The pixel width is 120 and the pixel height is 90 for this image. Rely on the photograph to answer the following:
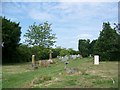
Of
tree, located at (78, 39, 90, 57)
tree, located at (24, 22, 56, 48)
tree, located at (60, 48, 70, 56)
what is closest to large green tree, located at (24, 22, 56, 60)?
tree, located at (24, 22, 56, 48)

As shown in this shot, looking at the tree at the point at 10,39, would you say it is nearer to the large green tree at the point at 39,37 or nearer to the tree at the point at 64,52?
the large green tree at the point at 39,37

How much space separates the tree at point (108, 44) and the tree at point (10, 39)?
1145 cm

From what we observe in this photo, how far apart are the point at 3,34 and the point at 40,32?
19.0 ft

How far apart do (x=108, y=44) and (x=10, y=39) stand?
13.1m

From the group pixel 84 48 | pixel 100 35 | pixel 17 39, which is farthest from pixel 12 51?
pixel 84 48

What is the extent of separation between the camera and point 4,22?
3816 cm

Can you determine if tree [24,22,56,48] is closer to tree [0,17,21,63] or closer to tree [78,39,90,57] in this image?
tree [0,17,21,63]

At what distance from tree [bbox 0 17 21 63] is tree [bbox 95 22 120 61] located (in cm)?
1145

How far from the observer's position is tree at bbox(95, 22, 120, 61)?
3509 centimetres

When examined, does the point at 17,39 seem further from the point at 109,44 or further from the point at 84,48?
the point at 84,48

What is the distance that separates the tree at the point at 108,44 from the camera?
35.1 metres

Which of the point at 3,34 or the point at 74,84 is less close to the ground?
the point at 3,34

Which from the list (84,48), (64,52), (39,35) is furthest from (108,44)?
(84,48)

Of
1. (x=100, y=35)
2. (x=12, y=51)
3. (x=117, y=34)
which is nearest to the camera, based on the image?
(x=117, y=34)
